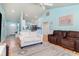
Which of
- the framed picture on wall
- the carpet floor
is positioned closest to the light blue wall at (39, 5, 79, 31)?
the framed picture on wall

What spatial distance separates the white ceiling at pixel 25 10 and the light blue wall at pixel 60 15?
0.10 metres

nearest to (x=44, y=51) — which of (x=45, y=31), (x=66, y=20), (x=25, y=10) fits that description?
(x=45, y=31)

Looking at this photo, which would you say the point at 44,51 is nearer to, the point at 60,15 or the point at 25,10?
the point at 60,15

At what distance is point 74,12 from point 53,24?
50 cm

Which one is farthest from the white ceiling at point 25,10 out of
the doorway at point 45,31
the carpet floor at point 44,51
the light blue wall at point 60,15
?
the carpet floor at point 44,51

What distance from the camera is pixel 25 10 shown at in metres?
2.07

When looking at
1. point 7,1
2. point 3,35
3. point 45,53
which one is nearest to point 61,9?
point 45,53

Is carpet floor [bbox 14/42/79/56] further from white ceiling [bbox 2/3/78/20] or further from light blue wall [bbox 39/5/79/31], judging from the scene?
white ceiling [bbox 2/3/78/20]

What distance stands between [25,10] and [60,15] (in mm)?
760

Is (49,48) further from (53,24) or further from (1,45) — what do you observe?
(1,45)

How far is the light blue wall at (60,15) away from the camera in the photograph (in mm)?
2045

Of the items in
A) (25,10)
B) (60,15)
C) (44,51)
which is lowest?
(44,51)

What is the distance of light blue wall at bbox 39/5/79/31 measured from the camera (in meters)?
2.04

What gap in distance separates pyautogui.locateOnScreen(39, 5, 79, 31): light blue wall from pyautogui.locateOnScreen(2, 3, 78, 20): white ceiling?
104 millimetres
